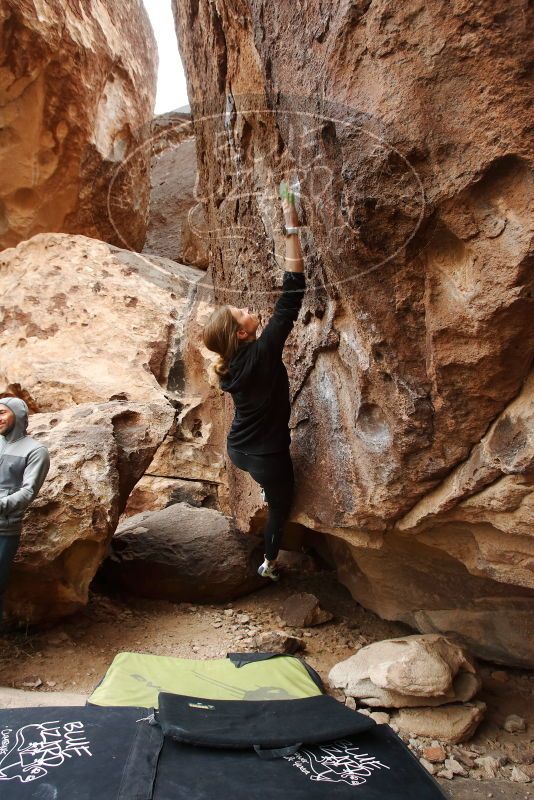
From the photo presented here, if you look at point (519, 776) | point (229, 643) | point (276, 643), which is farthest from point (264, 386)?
point (519, 776)

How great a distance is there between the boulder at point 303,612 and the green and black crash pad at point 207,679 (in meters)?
0.65

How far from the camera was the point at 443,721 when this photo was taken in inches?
119

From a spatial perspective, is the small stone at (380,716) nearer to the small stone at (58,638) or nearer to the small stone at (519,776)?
the small stone at (519,776)

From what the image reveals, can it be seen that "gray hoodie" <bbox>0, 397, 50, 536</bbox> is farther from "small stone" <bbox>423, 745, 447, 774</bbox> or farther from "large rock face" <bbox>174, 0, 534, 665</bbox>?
"small stone" <bbox>423, 745, 447, 774</bbox>

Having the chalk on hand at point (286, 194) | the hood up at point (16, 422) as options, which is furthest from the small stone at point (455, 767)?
the hood up at point (16, 422)

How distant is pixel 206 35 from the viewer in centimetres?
356

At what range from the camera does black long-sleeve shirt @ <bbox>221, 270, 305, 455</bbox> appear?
9.38 feet

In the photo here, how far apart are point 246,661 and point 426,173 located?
2.68 m

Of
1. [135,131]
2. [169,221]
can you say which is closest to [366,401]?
[135,131]

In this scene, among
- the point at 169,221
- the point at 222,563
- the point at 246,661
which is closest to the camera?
the point at 246,661

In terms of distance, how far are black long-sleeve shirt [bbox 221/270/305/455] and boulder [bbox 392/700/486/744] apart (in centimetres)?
145

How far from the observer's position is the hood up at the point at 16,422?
3549 mm

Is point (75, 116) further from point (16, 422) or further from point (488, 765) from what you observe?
point (488, 765)

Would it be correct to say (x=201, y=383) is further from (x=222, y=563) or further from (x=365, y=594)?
(x=365, y=594)
